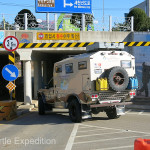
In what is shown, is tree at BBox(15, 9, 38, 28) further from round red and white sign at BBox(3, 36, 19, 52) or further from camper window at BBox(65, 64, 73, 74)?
camper window at BBox(65, 64, 73, 74)

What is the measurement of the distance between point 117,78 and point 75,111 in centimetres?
219

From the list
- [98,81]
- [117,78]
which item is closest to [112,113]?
[117,78]

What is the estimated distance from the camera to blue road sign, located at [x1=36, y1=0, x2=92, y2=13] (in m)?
20.4

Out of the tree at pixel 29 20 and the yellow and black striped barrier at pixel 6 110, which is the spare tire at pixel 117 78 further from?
the tree at pixel 29 20

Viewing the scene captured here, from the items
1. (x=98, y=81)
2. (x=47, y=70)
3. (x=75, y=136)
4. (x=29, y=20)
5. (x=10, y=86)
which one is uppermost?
(x=29, y=20)

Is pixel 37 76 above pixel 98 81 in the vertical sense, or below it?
below

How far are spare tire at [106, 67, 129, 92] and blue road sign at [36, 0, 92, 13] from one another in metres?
11.7

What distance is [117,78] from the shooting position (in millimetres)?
10234

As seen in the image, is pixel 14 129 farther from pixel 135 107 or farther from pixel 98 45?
pixel 135 107

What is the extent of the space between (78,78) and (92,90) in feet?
3.19

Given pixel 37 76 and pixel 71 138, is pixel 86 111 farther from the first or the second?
pixel 37 76

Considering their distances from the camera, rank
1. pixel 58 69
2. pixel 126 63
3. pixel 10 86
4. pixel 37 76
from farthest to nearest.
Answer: pixel 37 76 < pixel 10 86 < pixel 58 69 < pixel 126 63

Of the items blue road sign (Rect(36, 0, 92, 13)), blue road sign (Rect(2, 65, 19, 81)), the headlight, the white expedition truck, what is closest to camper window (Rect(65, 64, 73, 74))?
the white expedition truck

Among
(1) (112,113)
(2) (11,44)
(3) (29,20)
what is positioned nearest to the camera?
(1) (112,113)
